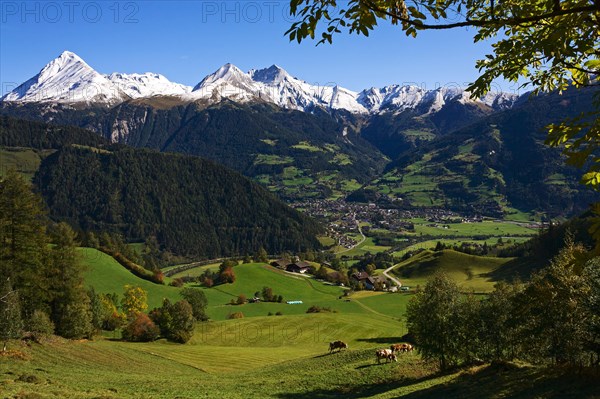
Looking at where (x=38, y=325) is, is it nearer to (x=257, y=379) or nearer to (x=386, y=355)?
(x=257, y=379)

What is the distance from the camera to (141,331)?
8669 cm

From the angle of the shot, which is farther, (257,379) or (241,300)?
(241,300)

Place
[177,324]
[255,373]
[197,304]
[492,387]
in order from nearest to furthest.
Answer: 1. [492,387]
2. [255,373]
3. [177,324]
4. [197,304]

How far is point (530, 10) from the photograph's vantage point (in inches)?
304

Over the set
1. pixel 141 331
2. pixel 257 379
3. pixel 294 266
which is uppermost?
pixel 294 266

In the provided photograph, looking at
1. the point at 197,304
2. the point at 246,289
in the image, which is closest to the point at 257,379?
the point at 197,304

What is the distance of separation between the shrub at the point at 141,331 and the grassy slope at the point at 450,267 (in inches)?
4215

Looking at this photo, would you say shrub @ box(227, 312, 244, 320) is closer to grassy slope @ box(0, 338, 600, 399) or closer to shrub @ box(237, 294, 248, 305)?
shrub @ box(237, 294, 248, 305)

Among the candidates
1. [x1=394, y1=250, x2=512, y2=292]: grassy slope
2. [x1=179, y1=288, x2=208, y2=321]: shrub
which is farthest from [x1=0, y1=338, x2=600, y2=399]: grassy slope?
[x1=394, y1=250, x2=512, y2=292]: grassy slope

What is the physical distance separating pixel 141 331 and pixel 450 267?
12765 cm

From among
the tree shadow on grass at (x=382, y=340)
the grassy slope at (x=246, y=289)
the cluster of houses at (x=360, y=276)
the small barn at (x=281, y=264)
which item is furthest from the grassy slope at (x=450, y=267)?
the tree shadow on grass at (x=382, y=340)

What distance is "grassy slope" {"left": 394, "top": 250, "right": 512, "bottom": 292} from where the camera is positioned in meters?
169

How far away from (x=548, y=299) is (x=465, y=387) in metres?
8.80

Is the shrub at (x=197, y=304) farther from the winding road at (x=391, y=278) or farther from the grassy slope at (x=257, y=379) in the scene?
the winding road at (x=391, y=278)
